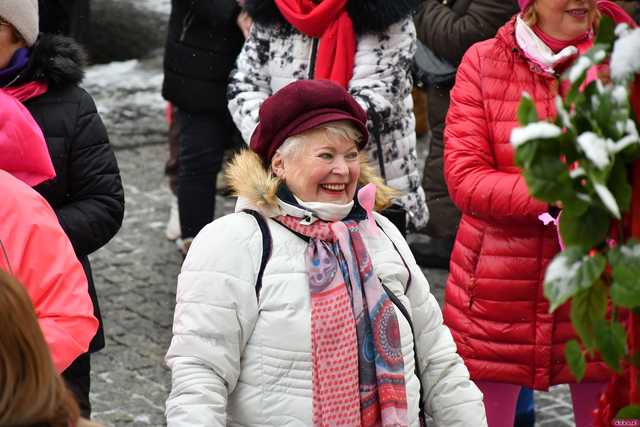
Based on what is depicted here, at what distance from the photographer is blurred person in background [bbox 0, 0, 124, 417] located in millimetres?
4637

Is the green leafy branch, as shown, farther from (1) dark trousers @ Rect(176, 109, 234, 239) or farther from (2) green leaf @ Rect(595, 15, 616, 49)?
(1) dark trousers @ Rect(176, 109, 234, 239)

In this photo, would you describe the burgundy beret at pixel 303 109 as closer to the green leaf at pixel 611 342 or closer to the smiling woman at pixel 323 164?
the smiling woman at pixel 323 164

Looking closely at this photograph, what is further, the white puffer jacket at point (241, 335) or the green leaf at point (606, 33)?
the white puffer jacket at point (241, 335)

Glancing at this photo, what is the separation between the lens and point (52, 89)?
4.74m

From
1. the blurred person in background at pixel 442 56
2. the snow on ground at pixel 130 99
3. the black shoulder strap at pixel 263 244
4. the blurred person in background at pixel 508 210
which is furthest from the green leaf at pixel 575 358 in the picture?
the snow on ground at pixel 130 99

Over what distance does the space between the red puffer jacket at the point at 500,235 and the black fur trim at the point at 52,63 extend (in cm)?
138

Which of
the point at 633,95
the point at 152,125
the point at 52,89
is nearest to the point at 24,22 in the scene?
the point at 52,89

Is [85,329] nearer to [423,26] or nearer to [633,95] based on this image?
[633,95]

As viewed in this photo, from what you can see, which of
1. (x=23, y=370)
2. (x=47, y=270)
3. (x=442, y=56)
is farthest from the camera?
(x=442, y=56)

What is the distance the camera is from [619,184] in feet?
7.80

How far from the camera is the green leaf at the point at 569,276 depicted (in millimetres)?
2312

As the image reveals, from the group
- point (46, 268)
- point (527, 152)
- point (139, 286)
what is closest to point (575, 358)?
point (527, 152)

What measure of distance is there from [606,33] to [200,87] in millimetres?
4712

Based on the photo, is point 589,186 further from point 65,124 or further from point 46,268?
point 65,124
